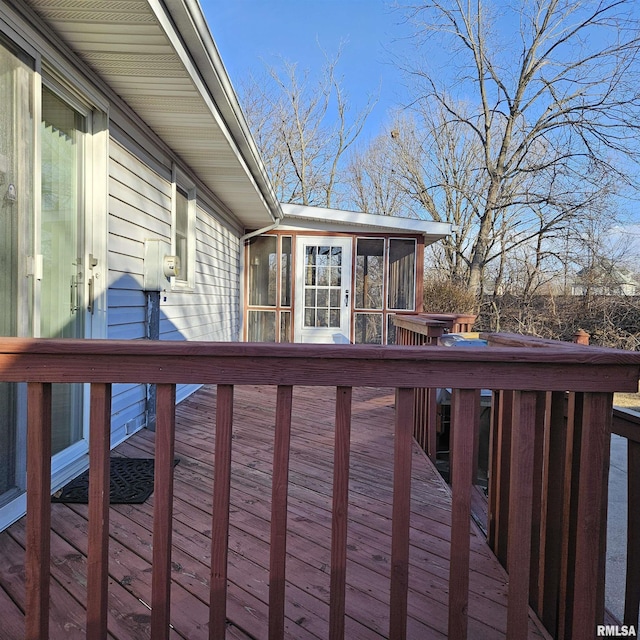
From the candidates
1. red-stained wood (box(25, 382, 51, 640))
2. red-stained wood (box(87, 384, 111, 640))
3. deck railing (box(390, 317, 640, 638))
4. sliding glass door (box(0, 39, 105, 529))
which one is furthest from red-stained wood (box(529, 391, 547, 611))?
sliding glass door (box(0, 39, 105, 529))

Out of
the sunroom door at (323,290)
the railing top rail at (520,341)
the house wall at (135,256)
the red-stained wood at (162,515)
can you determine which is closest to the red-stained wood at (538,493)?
the railing top rail at (520,341)

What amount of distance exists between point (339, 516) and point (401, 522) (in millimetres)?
158

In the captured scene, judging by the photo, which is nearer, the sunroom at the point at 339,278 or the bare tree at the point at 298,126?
the sunroom at the point at 339,278

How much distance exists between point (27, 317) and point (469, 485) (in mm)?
1894

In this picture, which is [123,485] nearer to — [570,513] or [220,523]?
[220,523]

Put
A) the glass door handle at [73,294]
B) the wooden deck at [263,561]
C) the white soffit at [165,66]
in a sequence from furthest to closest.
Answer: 1. the glass door handle at [73,294]
2. the white soffit at [165,66]
3. the wooden deck at [263,561]

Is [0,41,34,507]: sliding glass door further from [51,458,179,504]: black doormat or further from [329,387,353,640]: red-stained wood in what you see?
[329,387,353,640]: red-stained wood

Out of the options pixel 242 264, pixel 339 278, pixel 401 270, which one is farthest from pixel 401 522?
pixel 242 264

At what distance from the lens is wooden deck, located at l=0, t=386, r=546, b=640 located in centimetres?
137

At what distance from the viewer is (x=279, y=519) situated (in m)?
1.15

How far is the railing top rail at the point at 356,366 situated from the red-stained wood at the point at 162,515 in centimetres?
8

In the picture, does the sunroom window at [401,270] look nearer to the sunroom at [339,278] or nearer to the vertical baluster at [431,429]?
the sunroom at [339,278]

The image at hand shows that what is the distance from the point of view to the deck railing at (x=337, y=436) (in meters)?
1.11

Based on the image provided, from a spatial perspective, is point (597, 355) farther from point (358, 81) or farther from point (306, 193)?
point (358, 81)
